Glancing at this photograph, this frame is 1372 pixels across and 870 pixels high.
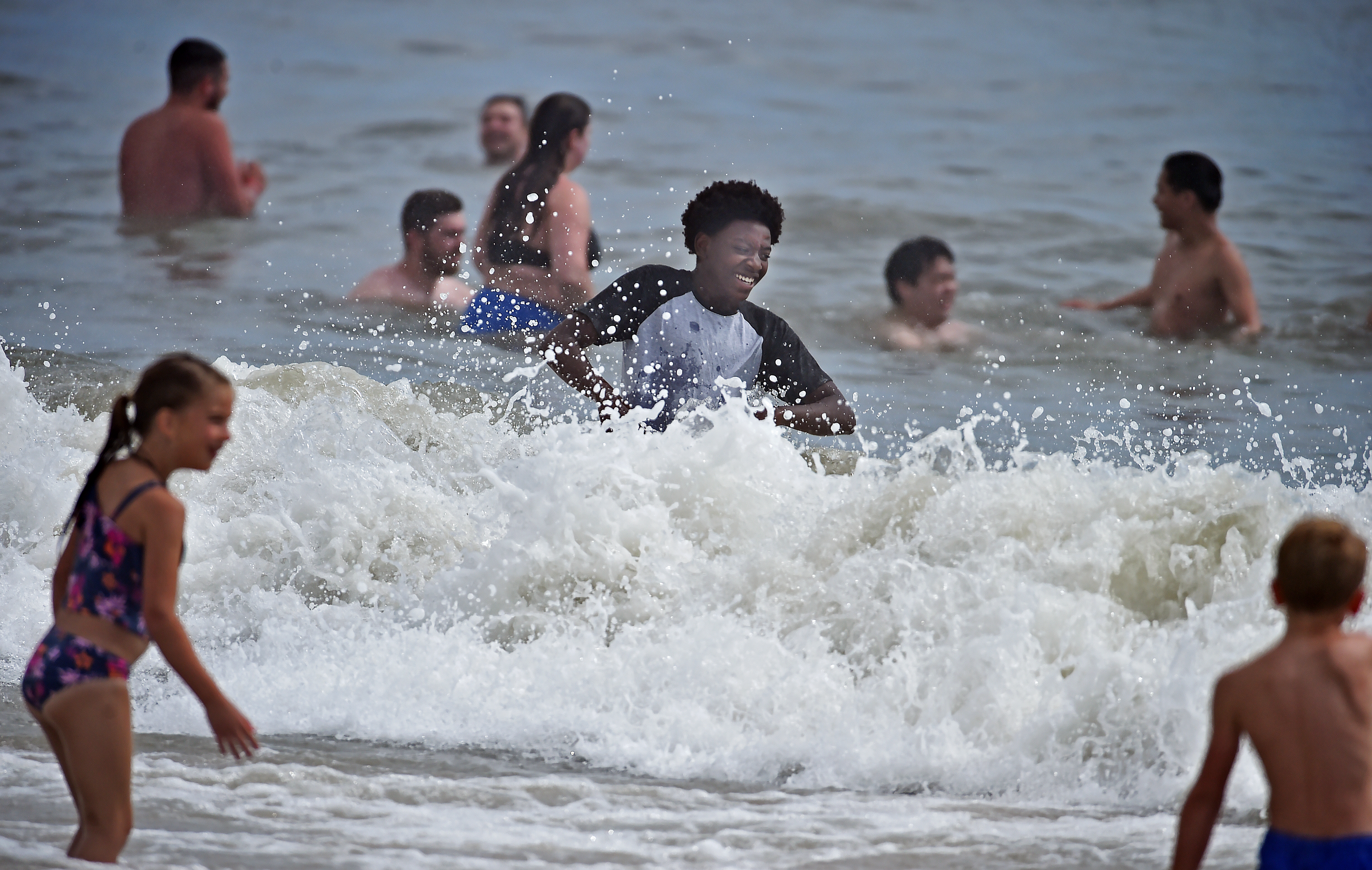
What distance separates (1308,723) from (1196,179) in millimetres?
7676

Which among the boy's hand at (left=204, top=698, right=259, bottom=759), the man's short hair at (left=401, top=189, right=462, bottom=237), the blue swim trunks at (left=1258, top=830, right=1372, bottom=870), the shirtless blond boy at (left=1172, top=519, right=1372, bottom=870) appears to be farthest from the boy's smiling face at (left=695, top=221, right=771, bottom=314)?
the man's short hair at (left=401, top=189, right=462, bottom=237)

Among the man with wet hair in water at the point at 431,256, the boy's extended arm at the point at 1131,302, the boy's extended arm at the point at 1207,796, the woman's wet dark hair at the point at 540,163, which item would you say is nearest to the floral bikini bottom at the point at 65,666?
the boy's extended arm at the point at 1207,796

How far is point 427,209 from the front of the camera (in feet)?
29.4

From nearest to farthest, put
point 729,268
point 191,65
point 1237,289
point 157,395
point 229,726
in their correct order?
point 229,726
point 157,395
point 729,268
point 1237,289
point 191,65

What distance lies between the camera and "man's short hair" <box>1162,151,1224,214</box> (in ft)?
29.9

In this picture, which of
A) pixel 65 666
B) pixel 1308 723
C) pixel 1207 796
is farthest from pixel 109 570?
pixel 1308 723

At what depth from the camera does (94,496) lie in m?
2.52

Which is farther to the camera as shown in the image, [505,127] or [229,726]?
[505,127]

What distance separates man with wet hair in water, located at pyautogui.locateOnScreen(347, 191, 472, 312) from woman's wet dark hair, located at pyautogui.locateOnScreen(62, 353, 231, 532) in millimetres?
6361

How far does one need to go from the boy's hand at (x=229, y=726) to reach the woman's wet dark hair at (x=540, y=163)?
5.82 meters

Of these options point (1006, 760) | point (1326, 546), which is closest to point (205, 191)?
point (1006, 760)

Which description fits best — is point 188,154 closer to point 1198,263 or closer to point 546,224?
point 546,224

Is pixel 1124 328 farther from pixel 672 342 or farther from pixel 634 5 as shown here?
pixel 634 5

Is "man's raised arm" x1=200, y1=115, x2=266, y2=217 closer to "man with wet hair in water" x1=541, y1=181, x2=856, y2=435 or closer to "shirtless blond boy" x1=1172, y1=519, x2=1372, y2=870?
"man with wet hair in water" x1=541, y1=181, x2=856, y2=435
